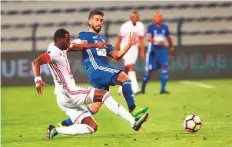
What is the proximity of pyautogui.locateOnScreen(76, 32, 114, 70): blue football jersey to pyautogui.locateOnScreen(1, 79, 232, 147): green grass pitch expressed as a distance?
1.13 metres

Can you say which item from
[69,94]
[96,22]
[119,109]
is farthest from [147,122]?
[69,94]

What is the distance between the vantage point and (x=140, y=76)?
25.2 metres

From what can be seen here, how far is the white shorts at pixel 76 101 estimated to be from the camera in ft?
33.9

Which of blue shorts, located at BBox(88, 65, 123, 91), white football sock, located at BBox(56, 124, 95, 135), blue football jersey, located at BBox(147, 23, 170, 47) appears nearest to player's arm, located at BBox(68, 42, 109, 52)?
blue shorts, located at BBox(88, 65, 123, 91)

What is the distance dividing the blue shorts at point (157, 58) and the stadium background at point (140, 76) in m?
0.78

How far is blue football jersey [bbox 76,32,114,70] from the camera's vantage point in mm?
11797

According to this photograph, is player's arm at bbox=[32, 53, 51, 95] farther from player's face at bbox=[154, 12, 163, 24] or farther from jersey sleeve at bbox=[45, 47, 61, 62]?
player's face at bbox=[154, 12, 163, 24]

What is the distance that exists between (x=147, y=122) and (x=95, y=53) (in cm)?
211

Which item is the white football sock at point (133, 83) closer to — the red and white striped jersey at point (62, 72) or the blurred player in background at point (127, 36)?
the blurred player in background at point (127, 36)

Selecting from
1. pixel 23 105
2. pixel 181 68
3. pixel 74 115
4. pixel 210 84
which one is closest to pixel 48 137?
pixel 74 115

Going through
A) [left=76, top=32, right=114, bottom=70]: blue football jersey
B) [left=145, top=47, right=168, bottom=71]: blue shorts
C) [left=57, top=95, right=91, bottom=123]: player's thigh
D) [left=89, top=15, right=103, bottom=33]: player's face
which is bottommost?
[left=145, top=47, right=168, bottom=71]: blue shorts

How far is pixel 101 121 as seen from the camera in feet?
45.8

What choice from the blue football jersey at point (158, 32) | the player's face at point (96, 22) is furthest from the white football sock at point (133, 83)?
the player's face at point (96, 22)

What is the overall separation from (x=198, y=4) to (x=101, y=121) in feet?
60.8
